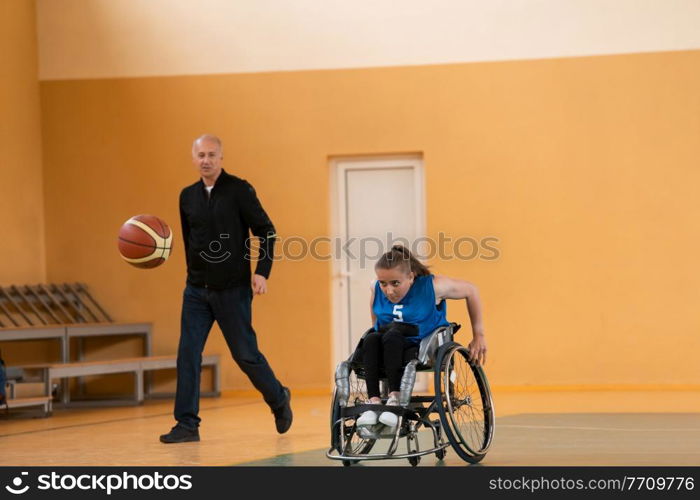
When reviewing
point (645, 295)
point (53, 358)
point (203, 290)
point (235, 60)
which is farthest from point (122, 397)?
point (645, 295)

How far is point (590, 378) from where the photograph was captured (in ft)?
28.2

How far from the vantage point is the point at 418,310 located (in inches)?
177

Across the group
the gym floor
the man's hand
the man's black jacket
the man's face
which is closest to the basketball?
the man's black jacket

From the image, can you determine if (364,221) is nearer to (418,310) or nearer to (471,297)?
(471,297)

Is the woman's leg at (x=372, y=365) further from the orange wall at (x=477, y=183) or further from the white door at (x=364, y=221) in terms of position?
the white door at (x=364, y=221)

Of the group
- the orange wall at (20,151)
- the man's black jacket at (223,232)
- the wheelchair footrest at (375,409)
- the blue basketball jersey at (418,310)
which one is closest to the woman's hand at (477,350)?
the blue basketball jersey at (418,310)

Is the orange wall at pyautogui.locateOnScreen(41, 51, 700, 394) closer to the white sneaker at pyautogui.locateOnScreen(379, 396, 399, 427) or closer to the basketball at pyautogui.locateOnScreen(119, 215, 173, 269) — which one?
the basketball at pyautogui.locateOnScreen(119, 215, 173, 269)

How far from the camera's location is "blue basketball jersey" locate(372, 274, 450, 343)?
4496 mm

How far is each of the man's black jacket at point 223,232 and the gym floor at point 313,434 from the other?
863mm

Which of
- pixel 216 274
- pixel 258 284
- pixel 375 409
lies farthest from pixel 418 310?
pixel 216 274

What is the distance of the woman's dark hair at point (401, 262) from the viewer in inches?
177

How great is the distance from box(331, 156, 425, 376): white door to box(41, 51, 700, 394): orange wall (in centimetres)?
16

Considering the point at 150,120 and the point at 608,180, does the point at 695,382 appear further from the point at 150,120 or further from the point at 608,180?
the point at 150,120

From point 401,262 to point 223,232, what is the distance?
140 cm
